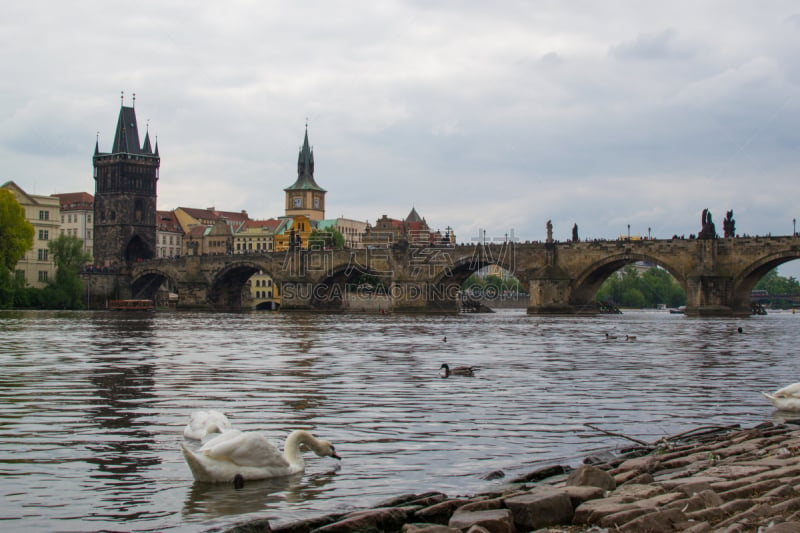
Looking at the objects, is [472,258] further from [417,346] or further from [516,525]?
[516,525]

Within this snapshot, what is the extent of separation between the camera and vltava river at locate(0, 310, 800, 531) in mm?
8328

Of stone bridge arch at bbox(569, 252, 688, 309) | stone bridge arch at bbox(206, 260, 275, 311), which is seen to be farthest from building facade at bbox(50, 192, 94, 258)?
stone bridge arch at bbox(569, 252, 688, 309)

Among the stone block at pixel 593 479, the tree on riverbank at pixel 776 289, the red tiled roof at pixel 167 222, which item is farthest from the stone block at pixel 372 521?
the tree on riverbank at pixel 776 289

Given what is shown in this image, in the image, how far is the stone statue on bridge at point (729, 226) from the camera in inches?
2758

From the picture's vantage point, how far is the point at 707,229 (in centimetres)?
6919

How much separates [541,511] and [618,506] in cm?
52

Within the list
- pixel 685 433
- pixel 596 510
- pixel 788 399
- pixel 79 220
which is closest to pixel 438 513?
pixel 596 510

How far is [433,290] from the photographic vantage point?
287 ft

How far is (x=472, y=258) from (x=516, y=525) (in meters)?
77.8

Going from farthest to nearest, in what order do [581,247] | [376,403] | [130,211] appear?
1. [130,211]
2. [581,247]
3. [376,403]

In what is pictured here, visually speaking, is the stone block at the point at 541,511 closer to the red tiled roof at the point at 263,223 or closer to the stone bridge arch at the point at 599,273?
the stone bridge arch at the point at 599,273

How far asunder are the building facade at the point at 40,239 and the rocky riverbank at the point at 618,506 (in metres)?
92.9

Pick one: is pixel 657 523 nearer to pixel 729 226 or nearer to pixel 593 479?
pixel 593 479

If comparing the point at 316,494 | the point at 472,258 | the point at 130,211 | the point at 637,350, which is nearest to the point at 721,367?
the point at 637,350
